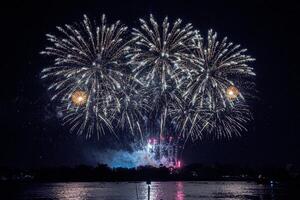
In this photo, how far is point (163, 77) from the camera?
39000 mm

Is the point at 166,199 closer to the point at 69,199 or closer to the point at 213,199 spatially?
the point at 213,199

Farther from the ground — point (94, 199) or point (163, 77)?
point (163, 77)

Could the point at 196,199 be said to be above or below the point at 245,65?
below

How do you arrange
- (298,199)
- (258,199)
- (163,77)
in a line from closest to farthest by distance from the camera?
(163,77), (298,199), (258,199)

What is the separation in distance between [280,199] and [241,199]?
8649 millimetres

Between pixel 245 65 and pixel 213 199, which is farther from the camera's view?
pixel 213 199

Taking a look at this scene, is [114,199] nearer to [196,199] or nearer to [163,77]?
[196,199]

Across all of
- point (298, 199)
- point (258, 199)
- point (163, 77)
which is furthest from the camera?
point (258, 199)

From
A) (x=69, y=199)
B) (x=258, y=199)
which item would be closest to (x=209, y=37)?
(x=258, y=199)

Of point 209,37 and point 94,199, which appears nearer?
point 209,37

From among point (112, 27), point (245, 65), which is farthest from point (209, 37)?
point (112, 27)

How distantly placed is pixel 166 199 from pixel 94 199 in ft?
51.4

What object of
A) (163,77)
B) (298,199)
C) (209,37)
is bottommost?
(298,199)

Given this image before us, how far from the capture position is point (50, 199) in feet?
309
